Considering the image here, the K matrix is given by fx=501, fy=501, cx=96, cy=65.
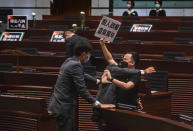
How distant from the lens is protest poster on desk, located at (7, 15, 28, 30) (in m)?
13.7

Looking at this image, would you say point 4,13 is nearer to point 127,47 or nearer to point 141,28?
point 141,28

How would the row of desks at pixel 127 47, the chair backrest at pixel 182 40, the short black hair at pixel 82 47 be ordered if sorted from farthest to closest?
the chair backrest at pixel 182 40
the row of desks at pixel 127 47
the short black hair at pixel 82 47

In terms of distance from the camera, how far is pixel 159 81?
7738 mm

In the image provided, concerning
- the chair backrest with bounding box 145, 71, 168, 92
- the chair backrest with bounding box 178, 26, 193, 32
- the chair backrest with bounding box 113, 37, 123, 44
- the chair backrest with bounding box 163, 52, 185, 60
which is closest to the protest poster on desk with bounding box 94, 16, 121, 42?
the chair backrest with bounding box 145, 71, 168, 92

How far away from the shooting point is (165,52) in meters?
9.88

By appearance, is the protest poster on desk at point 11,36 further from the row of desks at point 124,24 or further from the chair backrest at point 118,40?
the chair backrest at point 118,40

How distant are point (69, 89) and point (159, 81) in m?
3.16

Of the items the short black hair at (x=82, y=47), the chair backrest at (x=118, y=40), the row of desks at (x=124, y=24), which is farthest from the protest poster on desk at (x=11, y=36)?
the short black hair at (x=82, y=47)

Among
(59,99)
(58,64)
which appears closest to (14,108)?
(59,99)

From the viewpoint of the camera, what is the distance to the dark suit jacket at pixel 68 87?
4746 mm

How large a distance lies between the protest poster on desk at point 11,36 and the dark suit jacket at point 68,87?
26.1 feet

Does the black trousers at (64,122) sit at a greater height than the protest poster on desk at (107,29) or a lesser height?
lesser

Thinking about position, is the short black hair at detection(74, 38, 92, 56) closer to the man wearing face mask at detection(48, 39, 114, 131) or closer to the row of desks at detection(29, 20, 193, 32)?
the man wearing face mask at detection(48, 39, 114, 131)

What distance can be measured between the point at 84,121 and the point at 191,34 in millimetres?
5315
